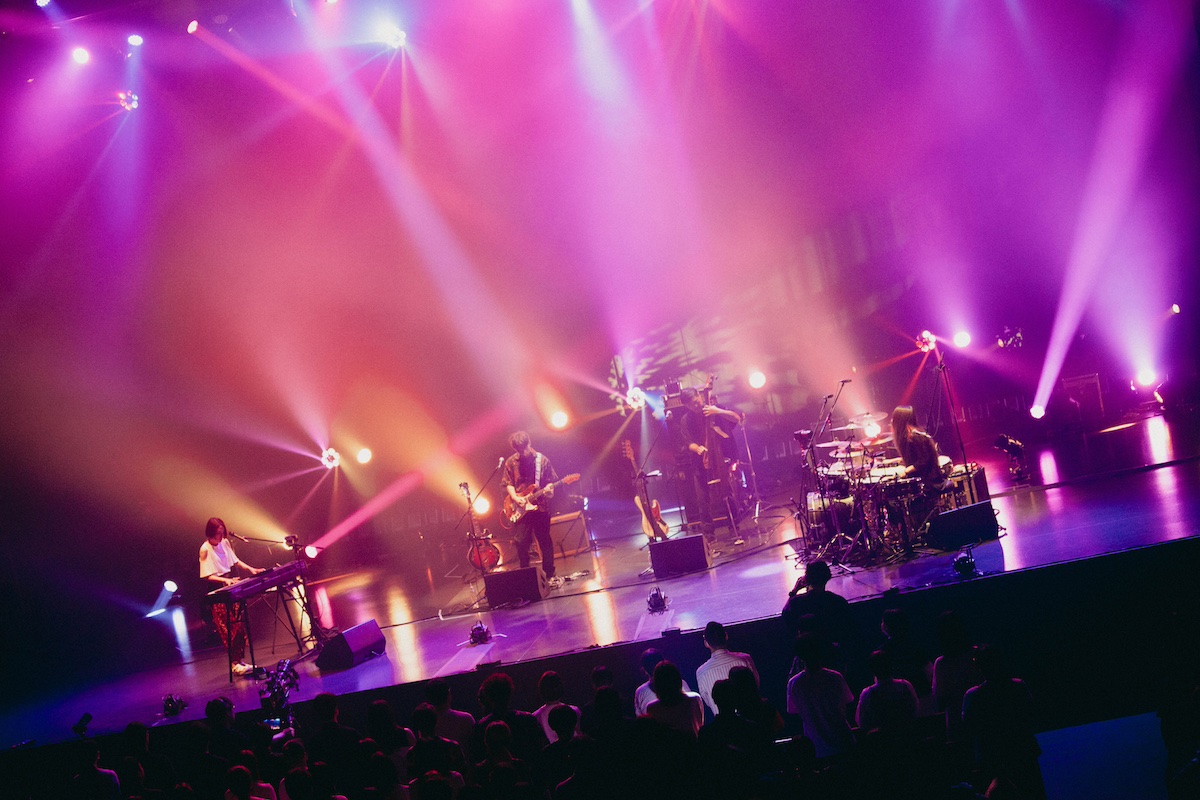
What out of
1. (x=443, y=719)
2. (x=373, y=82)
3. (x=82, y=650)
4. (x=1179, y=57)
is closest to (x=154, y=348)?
(x=82, y=650)

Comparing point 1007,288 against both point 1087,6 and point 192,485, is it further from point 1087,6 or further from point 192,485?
point 192,485

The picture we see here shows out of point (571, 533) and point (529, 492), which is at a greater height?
point (529, 492)

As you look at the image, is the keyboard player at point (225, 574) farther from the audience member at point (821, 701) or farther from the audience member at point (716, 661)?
the audience member at point (821, 701)

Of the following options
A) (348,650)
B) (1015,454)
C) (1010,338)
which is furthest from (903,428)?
(1010,338)

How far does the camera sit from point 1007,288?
45.6 ft

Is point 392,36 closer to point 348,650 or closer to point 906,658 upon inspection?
point 348,650

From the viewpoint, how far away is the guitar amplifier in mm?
11797

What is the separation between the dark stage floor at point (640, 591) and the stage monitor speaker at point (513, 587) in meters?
0.18

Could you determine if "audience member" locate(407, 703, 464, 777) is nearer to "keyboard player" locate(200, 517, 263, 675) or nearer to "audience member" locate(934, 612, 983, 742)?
"audience member" locate(934, 612, 983, 742)

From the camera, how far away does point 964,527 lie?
737 cm

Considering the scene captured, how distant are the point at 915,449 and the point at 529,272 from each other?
8596 mm

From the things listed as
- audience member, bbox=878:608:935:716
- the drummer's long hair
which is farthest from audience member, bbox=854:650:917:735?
the drummer's long hair

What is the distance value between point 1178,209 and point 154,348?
16606mm

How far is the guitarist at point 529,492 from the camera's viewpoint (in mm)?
9617
